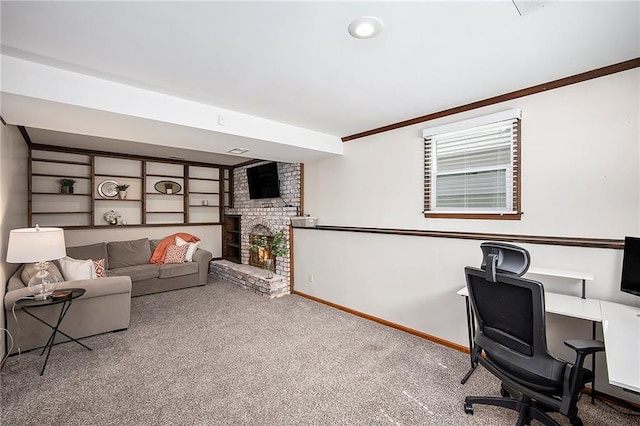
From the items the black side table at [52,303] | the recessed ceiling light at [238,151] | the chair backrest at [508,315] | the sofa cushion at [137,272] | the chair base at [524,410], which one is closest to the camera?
the chair backrest at [508,315]

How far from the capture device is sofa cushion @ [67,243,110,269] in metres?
4.71

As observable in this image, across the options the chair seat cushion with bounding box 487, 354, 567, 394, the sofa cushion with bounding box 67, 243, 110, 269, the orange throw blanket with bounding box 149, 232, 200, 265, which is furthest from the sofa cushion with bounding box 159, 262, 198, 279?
the chair seat cushion with bounding box 487, 354, 567, 394

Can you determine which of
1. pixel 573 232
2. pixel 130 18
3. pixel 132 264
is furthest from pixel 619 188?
pixel 132 264

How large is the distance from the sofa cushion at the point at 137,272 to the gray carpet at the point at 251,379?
4.32ft

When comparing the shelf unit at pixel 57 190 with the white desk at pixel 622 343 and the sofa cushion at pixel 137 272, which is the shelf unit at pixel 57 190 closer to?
the sofa cushion at pixel 137 272

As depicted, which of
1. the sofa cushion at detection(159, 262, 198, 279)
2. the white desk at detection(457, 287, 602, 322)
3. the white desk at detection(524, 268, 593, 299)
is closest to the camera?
the white desk at detection(457, 287, 602, 322)

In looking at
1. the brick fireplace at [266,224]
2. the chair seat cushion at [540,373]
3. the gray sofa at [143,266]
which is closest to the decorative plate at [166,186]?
the gray sofa at [143,266]

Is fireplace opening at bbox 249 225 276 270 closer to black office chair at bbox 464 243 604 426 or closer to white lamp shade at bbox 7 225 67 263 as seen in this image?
white lamp shade at bbox 7 225 67 263

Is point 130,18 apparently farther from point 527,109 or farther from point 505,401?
point 505,401

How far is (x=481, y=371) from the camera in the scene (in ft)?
8.50

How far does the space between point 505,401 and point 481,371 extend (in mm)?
684

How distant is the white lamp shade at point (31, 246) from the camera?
2.52 m

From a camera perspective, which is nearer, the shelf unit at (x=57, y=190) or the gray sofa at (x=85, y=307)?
the gray sofa at (x=85, y=307)

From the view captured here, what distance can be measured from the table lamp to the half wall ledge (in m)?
2.67
